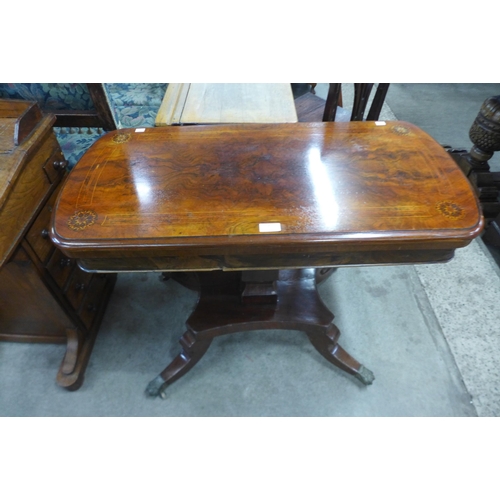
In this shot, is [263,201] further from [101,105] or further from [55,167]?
[101,105]

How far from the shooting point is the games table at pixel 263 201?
917 millimetres

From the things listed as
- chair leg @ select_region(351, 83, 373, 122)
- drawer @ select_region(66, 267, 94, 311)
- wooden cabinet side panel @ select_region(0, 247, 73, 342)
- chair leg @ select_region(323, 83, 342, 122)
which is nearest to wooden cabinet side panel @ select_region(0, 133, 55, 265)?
wooden cabinet side panel @ select_region(0, 247, 73, 342)

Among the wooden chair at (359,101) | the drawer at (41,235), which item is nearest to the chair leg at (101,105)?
the drawer at (41,235)

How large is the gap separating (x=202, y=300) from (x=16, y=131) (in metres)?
0.89

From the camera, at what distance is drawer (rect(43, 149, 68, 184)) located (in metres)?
1.25

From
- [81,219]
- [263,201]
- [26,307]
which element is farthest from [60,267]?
[263,201]

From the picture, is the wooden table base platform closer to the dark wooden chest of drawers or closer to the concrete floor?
the concrete floor

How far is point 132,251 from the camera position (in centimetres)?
92

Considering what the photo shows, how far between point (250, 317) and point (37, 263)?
815mm

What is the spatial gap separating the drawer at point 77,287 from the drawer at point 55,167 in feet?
1.29

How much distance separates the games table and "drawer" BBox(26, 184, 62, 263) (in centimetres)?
25
